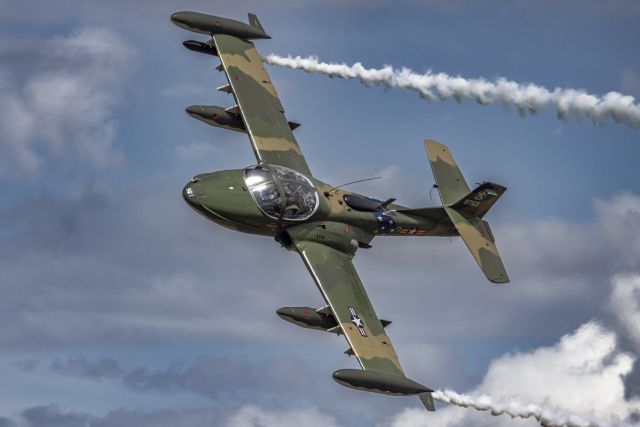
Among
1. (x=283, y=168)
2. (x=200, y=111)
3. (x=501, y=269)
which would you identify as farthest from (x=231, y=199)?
(x=501, y=269)

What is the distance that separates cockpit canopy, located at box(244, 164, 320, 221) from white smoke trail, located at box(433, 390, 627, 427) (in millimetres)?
9176

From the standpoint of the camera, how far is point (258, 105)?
66.9 m

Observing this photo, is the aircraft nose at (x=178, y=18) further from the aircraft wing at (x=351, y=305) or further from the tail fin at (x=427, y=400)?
the tail fin at (x=427, y=400)

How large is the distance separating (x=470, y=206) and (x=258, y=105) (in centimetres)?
1010

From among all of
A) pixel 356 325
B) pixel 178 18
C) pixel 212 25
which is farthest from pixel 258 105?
pixel 356 325

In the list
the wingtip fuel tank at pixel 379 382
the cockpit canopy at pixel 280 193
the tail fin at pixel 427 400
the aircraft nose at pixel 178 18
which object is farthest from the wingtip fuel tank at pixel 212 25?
the tail fin at pixel 427 400

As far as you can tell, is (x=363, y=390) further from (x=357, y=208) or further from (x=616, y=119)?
(x=616, y=119)

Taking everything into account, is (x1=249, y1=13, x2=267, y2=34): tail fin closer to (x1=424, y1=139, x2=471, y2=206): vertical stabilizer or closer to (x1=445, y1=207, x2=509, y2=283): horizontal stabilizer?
(x1=424, y1=139, x2=471, y2=206): vertical stabilizer

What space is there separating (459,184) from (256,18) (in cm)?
1307

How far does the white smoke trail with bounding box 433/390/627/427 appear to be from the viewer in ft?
191

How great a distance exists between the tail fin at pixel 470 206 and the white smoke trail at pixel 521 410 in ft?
20.8

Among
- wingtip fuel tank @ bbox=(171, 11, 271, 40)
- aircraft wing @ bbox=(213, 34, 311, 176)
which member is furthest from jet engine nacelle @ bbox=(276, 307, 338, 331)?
wingtip fuel tank @ bbox=(171, 11, 271, 40)

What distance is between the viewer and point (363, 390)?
5606cm

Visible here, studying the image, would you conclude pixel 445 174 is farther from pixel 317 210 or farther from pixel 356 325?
pixel 356 325
